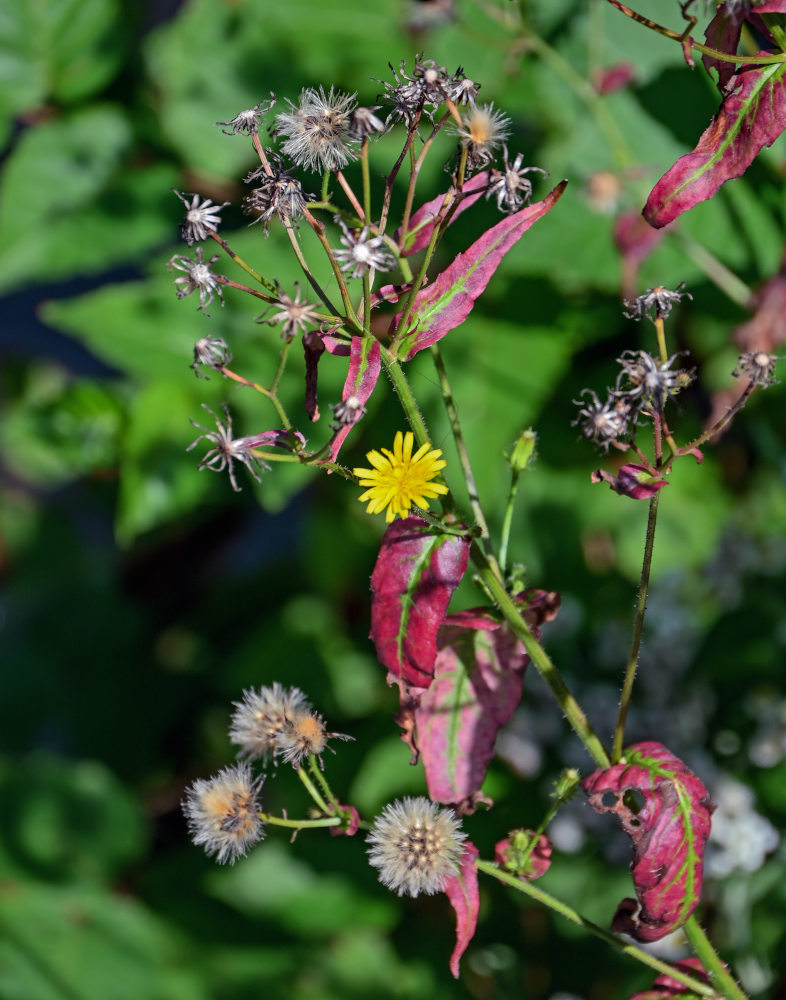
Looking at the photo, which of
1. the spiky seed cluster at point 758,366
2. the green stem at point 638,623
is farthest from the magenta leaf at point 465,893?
the spiky seed cluster at point 758,366

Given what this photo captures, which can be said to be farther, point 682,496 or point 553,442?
point 682,496

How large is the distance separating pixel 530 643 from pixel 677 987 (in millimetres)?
270

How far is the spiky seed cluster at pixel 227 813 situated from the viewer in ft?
1.84

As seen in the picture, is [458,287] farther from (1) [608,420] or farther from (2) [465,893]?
(2) [465,893]

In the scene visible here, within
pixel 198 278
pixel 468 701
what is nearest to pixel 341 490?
pixel 468 701

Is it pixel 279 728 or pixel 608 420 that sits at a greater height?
pixel 608 420

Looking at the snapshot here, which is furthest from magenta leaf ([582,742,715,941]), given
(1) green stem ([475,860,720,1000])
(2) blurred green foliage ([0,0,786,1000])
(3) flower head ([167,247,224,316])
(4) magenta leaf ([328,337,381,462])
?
(2) blurred green foliage ([0,0,786,1000])

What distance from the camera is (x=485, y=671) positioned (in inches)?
25.5

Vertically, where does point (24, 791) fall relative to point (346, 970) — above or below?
below

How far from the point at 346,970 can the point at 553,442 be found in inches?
32.4

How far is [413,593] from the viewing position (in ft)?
1.79

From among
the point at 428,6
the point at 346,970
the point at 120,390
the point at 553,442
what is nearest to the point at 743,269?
the point at 553,442

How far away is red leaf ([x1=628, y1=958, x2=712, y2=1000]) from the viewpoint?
24.5 inches

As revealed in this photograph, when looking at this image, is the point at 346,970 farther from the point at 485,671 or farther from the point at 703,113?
the point at 703,113
